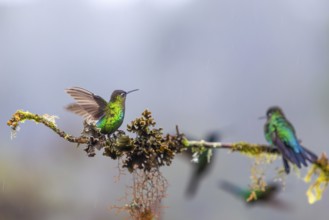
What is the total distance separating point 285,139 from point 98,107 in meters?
0.62

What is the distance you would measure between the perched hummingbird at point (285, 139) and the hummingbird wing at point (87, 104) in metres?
0.55

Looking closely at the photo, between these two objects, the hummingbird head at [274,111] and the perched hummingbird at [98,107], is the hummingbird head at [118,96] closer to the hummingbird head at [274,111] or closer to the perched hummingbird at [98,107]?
the perched hummingbird at [98,107]

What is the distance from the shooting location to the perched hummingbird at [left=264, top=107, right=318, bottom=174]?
1744 millimetres

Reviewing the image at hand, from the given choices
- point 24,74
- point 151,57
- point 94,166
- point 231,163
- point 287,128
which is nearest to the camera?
point 287,128

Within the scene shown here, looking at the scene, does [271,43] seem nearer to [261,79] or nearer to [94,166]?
[261,79]

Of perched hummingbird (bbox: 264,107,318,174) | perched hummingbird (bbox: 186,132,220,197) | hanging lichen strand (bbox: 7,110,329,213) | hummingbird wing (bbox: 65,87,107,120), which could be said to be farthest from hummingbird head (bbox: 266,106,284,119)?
hummingbird wing (bbox: 65,87,107,120)

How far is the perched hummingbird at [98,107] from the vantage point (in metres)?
1.98

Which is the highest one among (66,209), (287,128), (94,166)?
(94,166)

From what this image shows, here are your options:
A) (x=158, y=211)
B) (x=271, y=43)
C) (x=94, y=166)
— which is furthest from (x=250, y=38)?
(x=158, y=211)

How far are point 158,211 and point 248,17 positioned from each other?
58807 millimetres

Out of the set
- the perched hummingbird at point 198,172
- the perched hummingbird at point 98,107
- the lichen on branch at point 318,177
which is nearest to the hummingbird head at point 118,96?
the perched hummingbird at point 98,107

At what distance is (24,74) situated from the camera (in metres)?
43.3

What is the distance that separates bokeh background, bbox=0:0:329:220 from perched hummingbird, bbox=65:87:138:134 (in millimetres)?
2104

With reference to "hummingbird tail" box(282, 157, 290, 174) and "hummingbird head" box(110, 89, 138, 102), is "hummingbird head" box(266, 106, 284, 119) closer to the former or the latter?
"hummingbird tail" box(282, 157, 290, 174)
